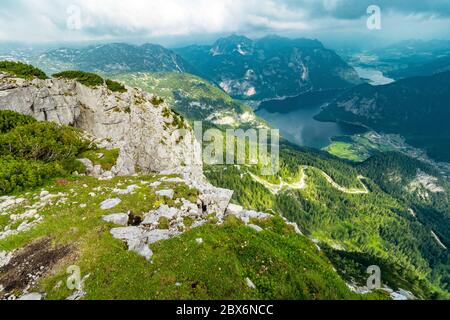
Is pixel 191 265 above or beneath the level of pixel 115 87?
beneath

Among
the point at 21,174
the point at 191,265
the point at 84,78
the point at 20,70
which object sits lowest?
the point at 191,265

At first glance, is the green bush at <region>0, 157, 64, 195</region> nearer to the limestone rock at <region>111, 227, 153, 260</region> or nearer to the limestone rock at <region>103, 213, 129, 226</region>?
the limestone rock at <region>103, 213, 129, 226</region>

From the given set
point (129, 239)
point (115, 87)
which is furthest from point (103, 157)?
point (115, 87)

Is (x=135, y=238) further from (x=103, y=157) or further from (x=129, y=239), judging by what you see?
(x=103, y=157)

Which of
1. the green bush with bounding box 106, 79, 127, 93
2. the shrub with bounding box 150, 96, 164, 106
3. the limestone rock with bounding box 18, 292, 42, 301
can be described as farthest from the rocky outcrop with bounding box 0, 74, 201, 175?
the limestone rock with bounding box 18, 292, 42, 301

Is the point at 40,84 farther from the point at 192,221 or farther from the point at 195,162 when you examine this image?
the point at 192,221
